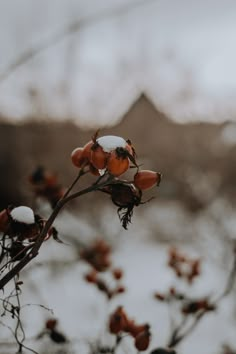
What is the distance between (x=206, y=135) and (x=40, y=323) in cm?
535

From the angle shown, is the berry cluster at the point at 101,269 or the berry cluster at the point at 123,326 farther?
the berry cluster at the point at 101,269

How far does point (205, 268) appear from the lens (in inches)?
194

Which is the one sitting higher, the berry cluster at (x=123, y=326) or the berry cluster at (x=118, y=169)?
the berry cluster at (x=118, y=169)

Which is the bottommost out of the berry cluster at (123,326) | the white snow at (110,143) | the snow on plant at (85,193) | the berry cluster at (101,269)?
the berry cluster at (101,269)

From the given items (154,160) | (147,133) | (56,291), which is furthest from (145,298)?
(147,133)

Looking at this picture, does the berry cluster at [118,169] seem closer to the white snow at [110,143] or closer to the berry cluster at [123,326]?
the white snow at [110,143]

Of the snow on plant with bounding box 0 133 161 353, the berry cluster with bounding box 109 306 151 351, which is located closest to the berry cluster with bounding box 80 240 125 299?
the berry cluster with bounding box 109 306 151 351

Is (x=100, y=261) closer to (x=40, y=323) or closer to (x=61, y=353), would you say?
(x=61, y=353)

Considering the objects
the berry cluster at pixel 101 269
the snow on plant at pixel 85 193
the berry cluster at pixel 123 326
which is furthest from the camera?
the berry cluster at pixel 101 269

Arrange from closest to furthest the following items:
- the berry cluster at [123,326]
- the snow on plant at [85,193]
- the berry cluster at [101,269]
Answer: the snow on plant at [85,193] → the berry cluster at [123,326] → the berry cluster at [101,269]

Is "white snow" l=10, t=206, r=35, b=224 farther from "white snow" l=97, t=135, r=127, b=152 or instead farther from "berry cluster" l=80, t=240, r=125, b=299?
"berry cluster" l=80, t=240, r=125, b=299

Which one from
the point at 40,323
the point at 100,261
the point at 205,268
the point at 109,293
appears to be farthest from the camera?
the point at 205,268

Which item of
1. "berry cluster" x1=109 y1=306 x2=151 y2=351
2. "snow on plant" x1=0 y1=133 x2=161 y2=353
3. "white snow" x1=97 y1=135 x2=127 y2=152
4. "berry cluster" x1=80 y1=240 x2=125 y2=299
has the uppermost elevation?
"white snow" x1=97 y1=135 x2=127 y2=152

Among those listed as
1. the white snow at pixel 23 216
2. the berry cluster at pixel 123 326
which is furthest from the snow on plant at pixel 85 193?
the berry cluster at pixel 123 326
